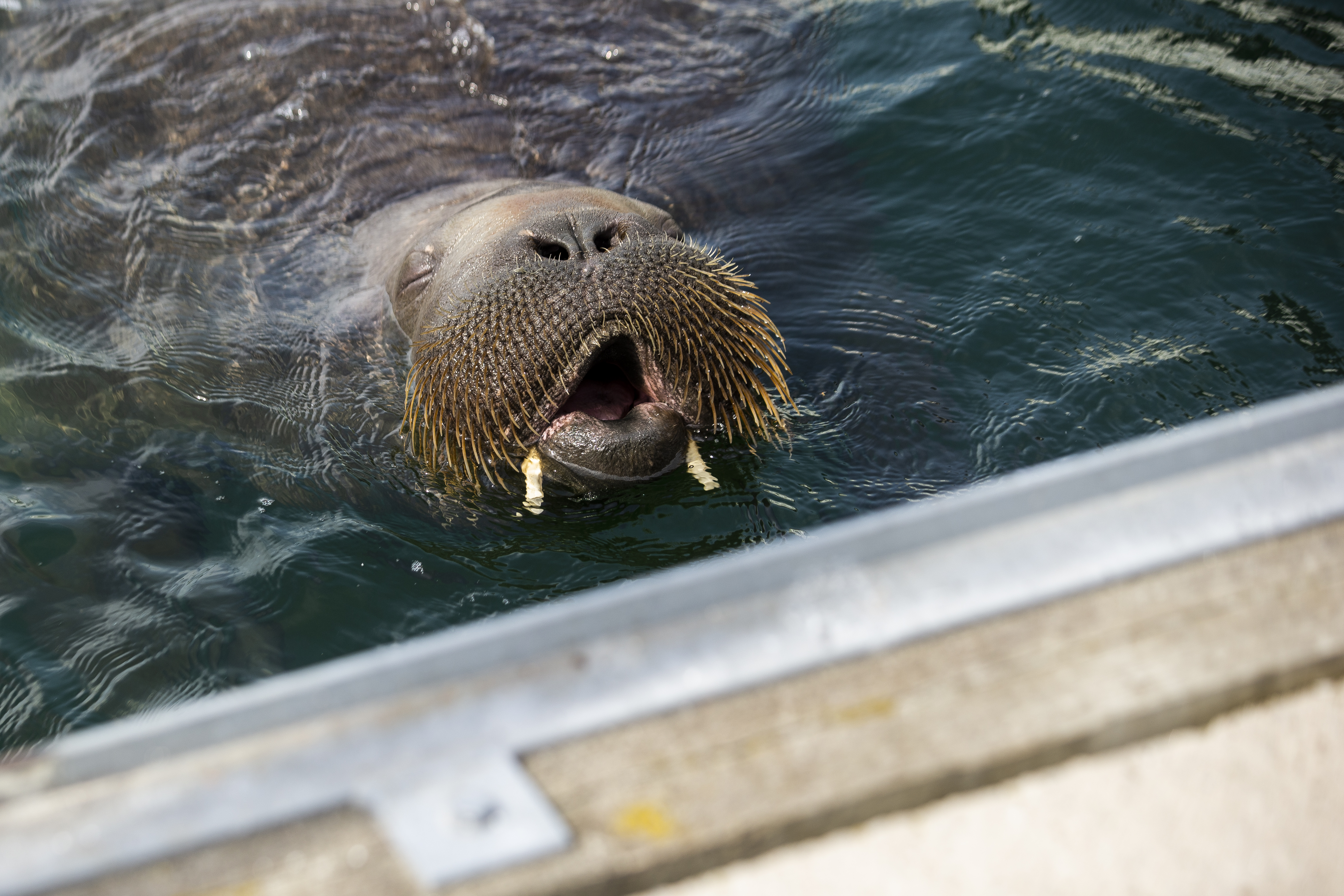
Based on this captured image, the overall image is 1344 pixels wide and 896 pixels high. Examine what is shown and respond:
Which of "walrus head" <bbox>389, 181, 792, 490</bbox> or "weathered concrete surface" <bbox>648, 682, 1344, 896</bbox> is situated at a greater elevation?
"weathered concrete surface" <bbox>648, 682, 1344, 896</bbox>

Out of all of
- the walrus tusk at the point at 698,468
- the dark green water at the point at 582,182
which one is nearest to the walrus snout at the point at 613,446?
the walrus tusk at the point at 698,468

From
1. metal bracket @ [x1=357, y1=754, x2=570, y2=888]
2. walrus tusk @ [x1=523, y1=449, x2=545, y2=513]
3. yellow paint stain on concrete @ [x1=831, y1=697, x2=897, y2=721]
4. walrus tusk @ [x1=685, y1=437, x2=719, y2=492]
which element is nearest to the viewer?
metal bracket @ [x1=357, y1=754, x2=570, y2=888]

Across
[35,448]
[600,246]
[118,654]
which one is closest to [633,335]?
[600,246]

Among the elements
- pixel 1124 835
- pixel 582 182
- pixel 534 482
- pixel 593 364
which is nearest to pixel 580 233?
pixel 593 364

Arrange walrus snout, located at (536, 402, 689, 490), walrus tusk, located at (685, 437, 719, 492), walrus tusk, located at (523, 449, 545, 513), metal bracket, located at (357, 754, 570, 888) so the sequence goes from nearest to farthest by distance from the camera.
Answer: metal bracket, located at (357, 754, 570, 888)
walrus snout, located at (536, 402, 689, 490)
walrus tusk, located at (523, 449, 545, 513)
walrus tusk, located at (685, 437, 719, 492)

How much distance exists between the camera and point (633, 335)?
3.99 m

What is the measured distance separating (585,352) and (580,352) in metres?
0.02

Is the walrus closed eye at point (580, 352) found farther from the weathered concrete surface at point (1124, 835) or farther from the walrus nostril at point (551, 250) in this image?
the weathered concrete surface at point (1124, 835)

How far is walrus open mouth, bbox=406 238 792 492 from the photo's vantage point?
13.0 ft

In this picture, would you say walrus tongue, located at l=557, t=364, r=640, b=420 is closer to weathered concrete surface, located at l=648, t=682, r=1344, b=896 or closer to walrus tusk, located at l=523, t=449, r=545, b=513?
walrus tusk, located at l=523, t=449, r=545, b=513

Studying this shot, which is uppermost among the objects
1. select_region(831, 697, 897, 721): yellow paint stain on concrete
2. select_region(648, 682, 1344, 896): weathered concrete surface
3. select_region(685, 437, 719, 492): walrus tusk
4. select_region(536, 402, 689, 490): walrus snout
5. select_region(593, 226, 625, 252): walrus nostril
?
select_region(831, 697, 897, 721): yellow paint stain on concrete

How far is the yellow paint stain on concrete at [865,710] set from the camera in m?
1.48

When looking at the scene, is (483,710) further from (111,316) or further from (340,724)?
(111,316)

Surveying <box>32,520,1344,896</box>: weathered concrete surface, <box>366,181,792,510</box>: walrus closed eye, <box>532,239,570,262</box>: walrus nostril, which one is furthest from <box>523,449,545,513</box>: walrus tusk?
<box>32,520,1344,896</box>: weathered concrete surface
